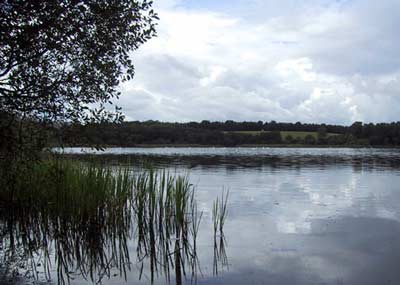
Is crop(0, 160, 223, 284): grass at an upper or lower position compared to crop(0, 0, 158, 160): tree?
lower

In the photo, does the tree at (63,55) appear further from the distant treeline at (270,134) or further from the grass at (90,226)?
the distant treeline at (270,134)

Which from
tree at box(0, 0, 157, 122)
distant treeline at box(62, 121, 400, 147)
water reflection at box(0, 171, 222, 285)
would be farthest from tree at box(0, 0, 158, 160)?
distant treeline at box(62, 121, 400, 147)

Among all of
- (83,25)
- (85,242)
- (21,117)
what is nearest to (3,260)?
(85,242)

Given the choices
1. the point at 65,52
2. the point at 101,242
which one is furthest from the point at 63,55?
the point at 101,242

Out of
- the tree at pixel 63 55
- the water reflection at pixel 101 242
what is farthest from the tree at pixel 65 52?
the water reflection at pixel 101 242

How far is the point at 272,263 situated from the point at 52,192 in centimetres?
695

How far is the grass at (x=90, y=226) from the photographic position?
429 inches

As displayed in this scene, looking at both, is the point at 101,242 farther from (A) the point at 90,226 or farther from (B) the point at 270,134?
(B) the point at 270,134

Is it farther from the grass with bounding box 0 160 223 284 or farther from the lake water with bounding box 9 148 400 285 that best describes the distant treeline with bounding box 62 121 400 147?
the grass with bounding box 0 160 223 284

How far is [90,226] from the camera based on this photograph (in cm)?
1293

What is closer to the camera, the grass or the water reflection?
the water reflection

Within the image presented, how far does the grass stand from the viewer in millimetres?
10898

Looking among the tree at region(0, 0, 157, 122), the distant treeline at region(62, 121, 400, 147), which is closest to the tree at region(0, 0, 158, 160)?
the tree at region(0, 0, 157, 122)

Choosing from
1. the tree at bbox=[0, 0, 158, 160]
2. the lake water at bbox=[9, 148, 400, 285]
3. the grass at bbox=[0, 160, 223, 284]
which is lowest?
the lake water at bbox=[9, 148, 400, 285]
